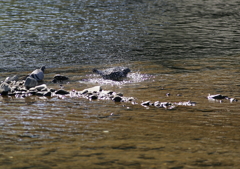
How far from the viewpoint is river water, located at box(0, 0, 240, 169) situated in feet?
20.0

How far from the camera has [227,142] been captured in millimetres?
6746

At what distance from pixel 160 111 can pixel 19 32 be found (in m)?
15.4

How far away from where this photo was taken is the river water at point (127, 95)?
6.11 meters

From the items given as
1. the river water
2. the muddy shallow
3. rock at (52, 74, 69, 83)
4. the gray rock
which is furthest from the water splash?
rock at (52, 74, 69, 83)

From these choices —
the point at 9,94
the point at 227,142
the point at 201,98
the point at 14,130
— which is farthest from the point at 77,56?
the point at 227,142

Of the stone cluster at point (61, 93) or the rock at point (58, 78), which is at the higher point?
the rock at point (58, 78)

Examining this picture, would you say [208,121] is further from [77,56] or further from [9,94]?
[77,56]

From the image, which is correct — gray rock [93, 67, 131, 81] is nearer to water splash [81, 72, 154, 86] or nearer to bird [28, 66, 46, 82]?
water splash [81, 72, 154, 86]

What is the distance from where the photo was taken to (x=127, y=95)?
10281 millimetres

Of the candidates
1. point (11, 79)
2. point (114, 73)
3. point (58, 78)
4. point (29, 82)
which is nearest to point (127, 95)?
point (114, 73)

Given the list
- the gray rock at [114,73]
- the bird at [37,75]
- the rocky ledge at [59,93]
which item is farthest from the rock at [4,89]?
the gray rock at [114,73]

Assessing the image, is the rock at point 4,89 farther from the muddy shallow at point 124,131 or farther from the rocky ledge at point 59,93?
the muddy shallow at point 124,131

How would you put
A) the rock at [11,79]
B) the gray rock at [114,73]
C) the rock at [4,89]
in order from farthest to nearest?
1. the gray rock at [114,73]
2. the rock at [11,79]
3. the rock at [4,89]

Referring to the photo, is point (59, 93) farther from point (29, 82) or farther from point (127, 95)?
point (127, 95)
